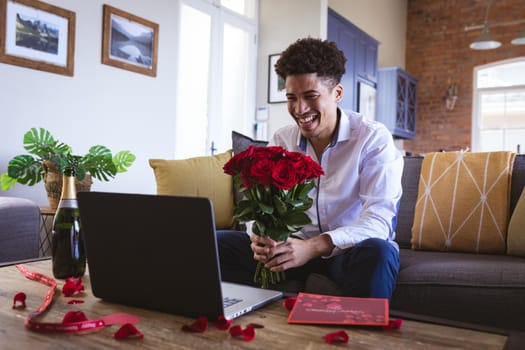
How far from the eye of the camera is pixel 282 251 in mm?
1305

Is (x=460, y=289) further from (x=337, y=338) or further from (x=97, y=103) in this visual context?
(x=97, y=103)

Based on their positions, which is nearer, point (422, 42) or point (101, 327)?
point (101, 327)

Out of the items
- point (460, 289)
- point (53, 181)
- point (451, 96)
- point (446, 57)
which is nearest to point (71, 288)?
point (460, 289)

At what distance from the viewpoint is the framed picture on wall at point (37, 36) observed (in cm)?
271

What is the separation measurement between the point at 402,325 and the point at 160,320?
1.43ft

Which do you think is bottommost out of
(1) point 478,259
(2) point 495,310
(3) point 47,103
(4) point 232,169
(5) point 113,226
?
(2) point 495,310

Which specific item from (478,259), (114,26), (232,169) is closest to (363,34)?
(114,26)

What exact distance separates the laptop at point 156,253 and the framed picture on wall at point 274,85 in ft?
12.5

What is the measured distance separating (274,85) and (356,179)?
3.17 meters

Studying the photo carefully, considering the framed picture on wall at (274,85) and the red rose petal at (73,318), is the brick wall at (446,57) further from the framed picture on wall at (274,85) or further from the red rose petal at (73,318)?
the red rose petal at (73,318)

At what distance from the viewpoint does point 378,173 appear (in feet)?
5.33

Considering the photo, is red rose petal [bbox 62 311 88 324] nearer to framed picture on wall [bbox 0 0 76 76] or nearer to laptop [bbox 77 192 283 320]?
laptop [bbox 77 192 283 320]

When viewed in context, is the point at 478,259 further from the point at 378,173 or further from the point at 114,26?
the point at 114,26

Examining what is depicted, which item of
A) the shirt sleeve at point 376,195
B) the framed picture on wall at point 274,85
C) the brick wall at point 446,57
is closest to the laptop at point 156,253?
the shirt sleeve at point 376,195
